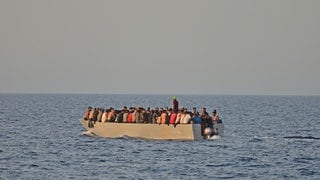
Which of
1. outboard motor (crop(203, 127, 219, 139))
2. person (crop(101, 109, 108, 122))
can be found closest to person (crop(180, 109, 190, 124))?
outboard motor (crop(203, 127, 219, 139))

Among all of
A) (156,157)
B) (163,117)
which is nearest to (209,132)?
(163,117)

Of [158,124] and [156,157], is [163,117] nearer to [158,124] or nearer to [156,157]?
[158,124]

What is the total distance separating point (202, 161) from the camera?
45.3m

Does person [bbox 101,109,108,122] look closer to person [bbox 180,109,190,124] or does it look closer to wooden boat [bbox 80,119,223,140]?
wooden boat [bbox 80,119,223,140]

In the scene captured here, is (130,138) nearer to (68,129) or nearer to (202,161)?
(202,161)

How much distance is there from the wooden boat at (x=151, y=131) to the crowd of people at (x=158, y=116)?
0.89 ft

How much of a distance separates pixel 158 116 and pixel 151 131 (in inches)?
47.2

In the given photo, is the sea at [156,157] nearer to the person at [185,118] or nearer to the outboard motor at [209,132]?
the outboard motor at [209,132]

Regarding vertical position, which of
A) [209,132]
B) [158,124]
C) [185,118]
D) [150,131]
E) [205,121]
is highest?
[185,118]

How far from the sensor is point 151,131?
181 feet

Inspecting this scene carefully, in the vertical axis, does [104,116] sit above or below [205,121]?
above

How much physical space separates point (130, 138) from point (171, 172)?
16.0m

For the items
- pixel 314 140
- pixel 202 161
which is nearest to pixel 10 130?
pixel 314 140

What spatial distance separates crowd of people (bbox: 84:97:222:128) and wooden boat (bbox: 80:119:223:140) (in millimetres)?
270
